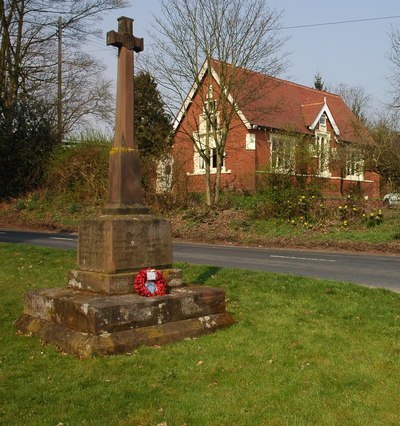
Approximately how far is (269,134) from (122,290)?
2805cm

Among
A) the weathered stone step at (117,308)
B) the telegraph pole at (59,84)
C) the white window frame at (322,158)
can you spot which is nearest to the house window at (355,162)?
the white window frame at (322,158)

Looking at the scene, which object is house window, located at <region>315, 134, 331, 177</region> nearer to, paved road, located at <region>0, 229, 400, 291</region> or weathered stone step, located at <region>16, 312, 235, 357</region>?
paved road, located at <region>0, 229, 400, 291</region>

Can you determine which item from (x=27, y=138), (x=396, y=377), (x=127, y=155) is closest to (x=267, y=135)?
(x=27, y=138)

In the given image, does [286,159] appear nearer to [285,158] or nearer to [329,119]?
[285,158]

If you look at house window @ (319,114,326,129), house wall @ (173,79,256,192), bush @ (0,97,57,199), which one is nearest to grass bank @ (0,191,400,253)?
house wall @ (173,79,256,192)

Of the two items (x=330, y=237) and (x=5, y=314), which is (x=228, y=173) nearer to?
(x=330, y=237)

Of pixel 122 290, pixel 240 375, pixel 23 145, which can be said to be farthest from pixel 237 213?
pixel 240 375

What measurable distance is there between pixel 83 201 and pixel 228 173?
9278mm

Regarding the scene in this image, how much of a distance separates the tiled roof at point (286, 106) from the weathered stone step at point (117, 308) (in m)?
19.1

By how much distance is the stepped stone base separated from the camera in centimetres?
575

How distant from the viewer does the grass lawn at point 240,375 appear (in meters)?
4.18

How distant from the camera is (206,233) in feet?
75.3

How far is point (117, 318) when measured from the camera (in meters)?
5.86

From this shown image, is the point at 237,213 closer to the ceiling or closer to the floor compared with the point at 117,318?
closer to the ceiling
